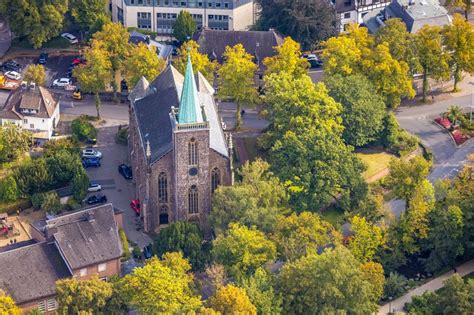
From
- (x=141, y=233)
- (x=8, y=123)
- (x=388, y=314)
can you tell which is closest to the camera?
(x=388, y=314)

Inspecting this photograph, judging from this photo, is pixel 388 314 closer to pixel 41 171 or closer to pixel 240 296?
pixel 240 296

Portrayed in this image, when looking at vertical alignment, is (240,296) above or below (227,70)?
below

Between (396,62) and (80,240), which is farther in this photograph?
(396,62)

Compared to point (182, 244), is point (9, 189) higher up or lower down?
higher up

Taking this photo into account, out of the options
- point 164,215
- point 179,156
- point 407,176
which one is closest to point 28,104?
point 164,215

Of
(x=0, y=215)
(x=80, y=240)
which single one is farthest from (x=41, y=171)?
(x=80, y=240)

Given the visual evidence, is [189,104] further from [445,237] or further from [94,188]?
[445,237]
